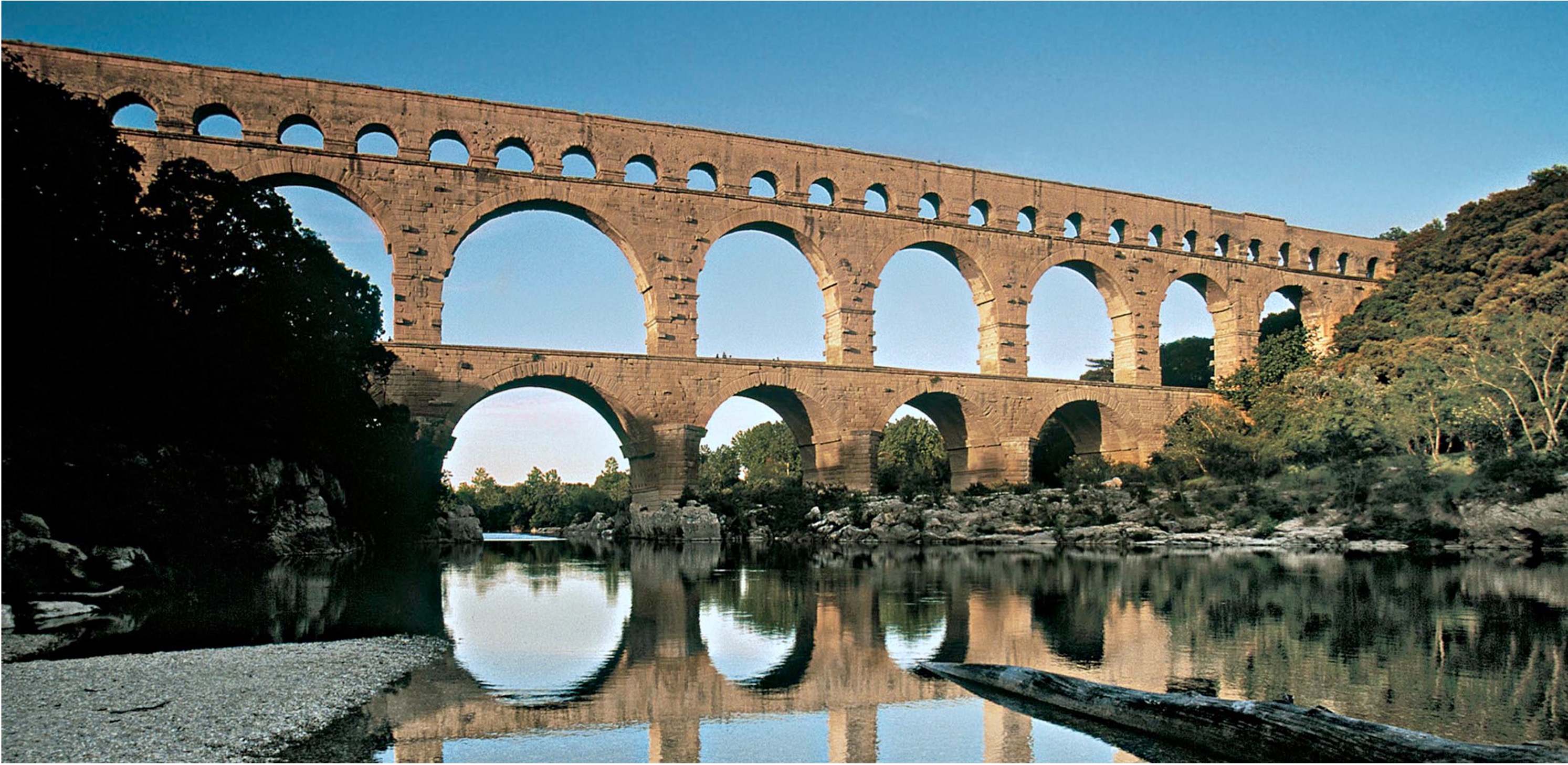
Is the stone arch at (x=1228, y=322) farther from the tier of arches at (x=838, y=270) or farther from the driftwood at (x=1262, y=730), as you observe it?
the driftwood at (x=1262, y=730)

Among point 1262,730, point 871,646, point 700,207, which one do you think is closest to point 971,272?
point 700,207

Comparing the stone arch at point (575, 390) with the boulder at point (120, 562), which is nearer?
the boulder at point (120, 562)

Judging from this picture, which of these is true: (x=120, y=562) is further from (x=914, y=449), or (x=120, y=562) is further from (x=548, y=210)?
(x=914, y=449)

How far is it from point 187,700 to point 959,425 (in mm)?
29386

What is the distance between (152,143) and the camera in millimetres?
26344

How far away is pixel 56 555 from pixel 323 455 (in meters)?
11.0

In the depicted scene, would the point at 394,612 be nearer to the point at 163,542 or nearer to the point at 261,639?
the point at 261,639

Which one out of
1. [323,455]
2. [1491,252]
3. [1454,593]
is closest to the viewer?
[1454,593]

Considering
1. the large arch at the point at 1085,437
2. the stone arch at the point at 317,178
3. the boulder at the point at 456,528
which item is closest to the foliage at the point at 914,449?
the large arch at the point at 1085,437

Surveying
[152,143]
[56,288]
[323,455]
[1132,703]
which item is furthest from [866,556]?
[152,143]

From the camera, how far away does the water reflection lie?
5.94 meters

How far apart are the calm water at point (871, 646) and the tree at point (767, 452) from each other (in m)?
39.2

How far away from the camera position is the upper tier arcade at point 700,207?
27359mm

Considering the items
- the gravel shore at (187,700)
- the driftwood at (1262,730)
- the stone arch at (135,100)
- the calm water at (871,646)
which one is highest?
the stone arch at (135,100)
